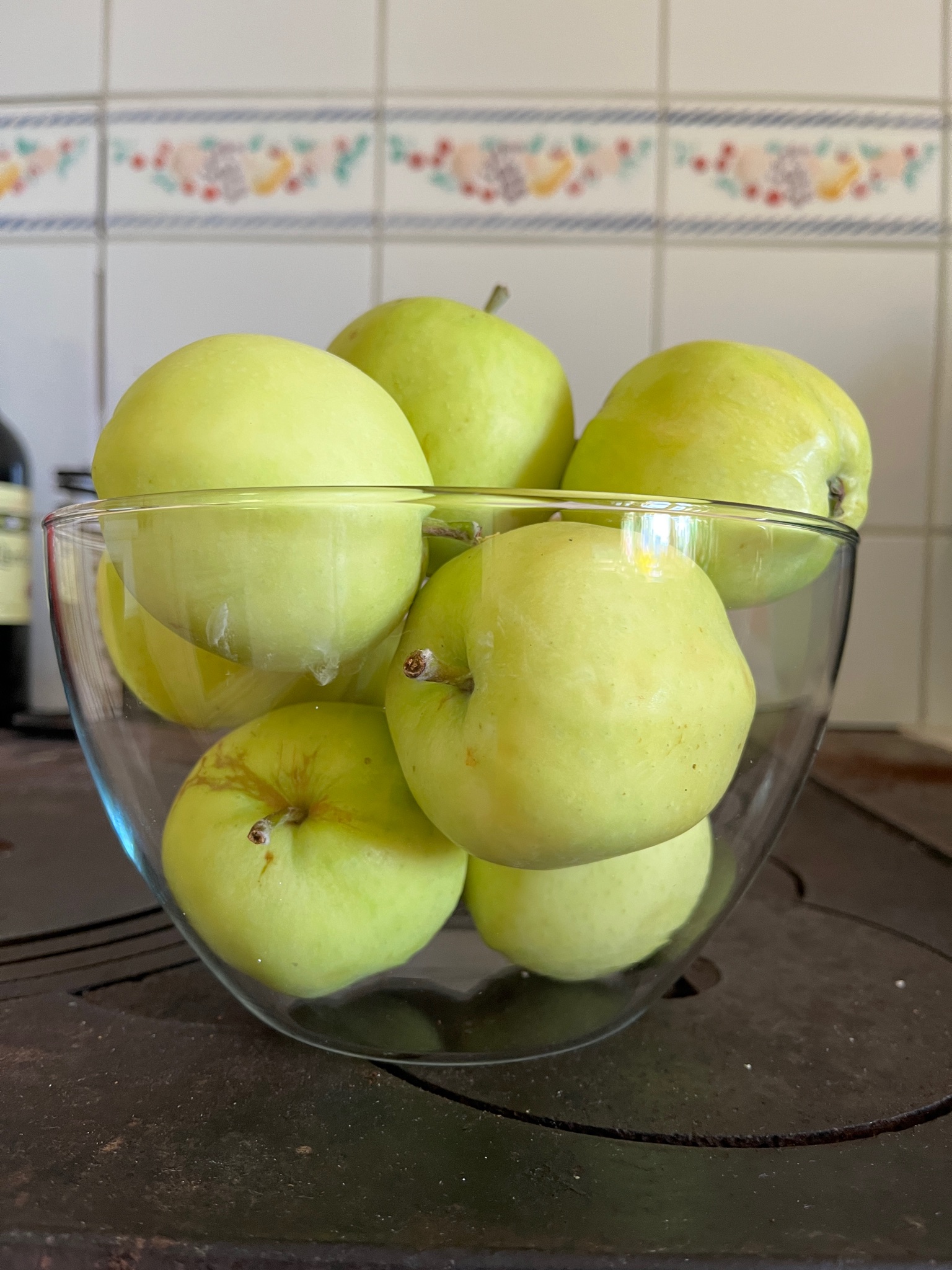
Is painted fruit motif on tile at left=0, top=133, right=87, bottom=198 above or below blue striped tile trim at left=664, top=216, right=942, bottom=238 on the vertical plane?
above

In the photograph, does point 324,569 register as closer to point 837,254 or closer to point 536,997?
point 536,997

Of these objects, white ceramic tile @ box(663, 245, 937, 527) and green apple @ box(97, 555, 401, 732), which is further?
white ceramic tile @ box(663, 245, 937, 527)

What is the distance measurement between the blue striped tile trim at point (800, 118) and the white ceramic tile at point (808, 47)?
20mm

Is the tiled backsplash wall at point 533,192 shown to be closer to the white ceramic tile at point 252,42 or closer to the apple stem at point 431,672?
the white ceramic tile at point 252,42

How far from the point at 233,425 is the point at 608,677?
0.13 metres

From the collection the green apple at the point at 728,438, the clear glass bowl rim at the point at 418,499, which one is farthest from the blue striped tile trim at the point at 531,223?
the clear glass bowl rim at the point at 418,499

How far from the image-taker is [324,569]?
0.82ft

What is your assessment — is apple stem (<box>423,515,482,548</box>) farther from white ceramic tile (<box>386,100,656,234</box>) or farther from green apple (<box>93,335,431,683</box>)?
white ceramic tile (<box>386,100,656,234</box>)

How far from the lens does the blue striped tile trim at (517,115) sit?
1.05 metres

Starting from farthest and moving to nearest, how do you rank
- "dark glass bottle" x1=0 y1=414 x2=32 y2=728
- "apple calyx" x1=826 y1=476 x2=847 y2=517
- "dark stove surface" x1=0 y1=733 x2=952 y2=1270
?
"dark glass bottle" x1=0 y1=414 x2=32 y2=728
"apple calyx" x1=826 y1=476 x2=847 y2=517
"dark stove surface" x1=0 y1=733 x2=952 y2=1270

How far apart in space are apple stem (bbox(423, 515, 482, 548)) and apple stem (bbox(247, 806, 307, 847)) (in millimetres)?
100

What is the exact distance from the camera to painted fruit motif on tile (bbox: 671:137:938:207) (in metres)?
1.05

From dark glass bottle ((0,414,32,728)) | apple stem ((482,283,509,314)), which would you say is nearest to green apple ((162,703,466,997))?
apple stem ((482,283,509,314))

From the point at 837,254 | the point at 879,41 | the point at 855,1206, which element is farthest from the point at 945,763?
the point at 879,41
